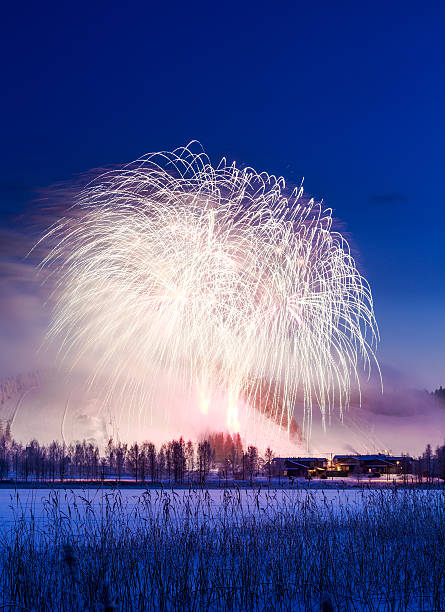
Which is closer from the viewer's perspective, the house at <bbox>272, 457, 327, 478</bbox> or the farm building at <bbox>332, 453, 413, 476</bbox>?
the house at <bbox>272, 457, 327, 478</bbox>

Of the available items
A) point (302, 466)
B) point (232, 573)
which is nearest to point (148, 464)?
point (302, 466)

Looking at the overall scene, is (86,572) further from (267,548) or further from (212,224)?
(212,224)

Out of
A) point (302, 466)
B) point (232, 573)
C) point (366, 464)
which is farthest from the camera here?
point (366, 464)

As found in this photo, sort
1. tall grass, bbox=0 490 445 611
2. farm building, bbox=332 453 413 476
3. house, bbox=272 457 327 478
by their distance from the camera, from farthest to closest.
Result: 1. farm building, bbox=332 453 413 476
2. house, bbox=272 457 327 478
3. tall grass, bbox=0 490 445 611

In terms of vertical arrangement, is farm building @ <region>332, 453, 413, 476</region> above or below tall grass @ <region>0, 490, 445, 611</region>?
below

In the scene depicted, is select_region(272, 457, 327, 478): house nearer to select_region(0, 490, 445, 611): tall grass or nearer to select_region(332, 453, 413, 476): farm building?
select_region(332, 453, 413, 476): farm building

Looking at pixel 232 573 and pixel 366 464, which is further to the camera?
pixel 366 464

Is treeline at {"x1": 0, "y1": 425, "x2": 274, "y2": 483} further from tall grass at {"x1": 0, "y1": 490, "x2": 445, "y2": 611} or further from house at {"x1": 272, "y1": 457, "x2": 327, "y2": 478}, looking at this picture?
tall grass at {"x1": 0, "y1": 490, "x2": 445, "y2": 611}

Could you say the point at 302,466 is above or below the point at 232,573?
below

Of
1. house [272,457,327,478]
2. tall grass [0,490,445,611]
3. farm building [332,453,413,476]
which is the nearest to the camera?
tall grass [0,490,445,611]

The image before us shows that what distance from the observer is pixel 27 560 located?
1497 centimetres

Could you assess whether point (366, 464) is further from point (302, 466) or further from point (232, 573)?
point (232, 573)

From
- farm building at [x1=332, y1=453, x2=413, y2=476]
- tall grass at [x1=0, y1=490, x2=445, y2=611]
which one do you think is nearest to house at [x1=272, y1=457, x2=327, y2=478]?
farm building at [x1=332, y1=453, x2=413, y2=476]

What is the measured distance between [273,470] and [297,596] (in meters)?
130
